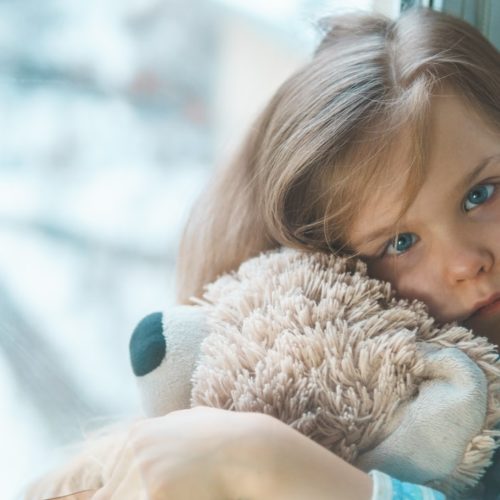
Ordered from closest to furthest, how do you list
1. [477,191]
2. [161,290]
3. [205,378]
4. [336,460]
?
[336,460]
[205,378]
[477,191]
[161,290]

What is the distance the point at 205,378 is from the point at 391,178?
26 cm

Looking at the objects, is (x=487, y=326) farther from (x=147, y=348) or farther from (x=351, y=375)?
(x=147, y=348)

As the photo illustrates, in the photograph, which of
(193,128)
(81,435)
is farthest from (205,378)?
(193,128)

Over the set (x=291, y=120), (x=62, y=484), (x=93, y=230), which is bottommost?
(x=62, y=484)

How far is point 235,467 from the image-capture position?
0.53 metres

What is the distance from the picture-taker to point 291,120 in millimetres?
810

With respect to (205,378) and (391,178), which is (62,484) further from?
(391,178)

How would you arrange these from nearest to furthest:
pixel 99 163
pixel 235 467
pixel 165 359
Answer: pixel 235 467, pixel 165 359, pixel 99 163

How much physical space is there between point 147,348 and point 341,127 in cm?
27

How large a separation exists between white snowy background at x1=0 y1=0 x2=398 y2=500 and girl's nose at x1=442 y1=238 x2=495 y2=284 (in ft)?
0.99

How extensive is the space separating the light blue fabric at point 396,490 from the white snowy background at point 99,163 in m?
0.25

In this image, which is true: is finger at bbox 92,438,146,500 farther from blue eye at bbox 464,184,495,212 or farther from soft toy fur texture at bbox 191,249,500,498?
blue eye at bbox 464,184,495,212

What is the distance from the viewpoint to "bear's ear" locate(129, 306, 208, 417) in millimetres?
684

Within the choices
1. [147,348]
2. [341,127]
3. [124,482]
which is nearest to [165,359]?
[147,348]
